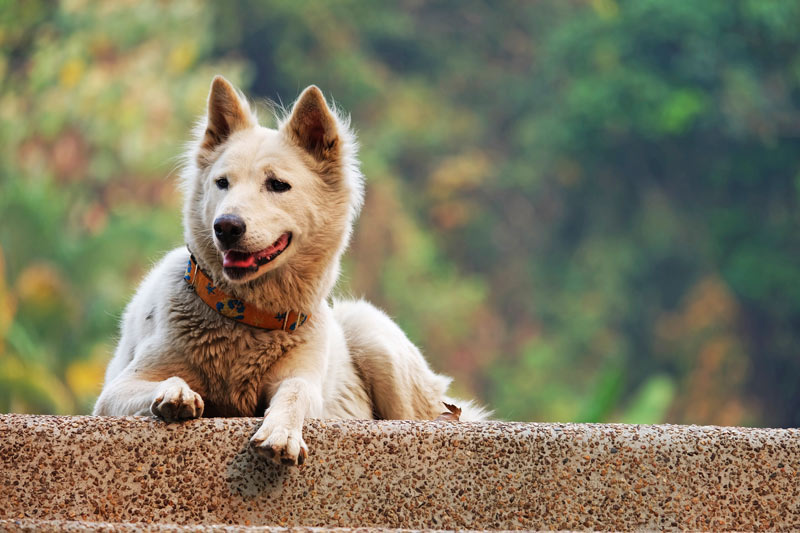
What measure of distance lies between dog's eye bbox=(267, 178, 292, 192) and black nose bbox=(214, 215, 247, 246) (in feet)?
0.85

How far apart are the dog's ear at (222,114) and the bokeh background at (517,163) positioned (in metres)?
13.9

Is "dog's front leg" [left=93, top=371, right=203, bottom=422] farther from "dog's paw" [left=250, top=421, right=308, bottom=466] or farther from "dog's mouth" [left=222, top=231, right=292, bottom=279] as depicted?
"dog's mouth" [left=222, top=231, right=292, bottom=279]

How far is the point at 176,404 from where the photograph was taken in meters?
2.32

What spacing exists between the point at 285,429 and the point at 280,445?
7 cm

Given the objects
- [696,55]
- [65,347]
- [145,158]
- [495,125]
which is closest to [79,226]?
[145,158]

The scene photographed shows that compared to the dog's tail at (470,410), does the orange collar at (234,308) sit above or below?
above

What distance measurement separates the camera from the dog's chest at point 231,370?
9.29 ft

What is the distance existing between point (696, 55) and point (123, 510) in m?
20.0

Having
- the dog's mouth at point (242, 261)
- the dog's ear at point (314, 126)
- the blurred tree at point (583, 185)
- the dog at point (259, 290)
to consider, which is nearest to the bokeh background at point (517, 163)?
the blurred tree at point (583, 185)

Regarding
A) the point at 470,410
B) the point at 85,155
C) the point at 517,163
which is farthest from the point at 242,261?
the point at 517,163

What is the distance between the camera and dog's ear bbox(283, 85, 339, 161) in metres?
3.12

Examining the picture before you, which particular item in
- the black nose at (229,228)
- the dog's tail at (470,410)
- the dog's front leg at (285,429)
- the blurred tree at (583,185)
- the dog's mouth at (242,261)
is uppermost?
the black nose at (229,228)

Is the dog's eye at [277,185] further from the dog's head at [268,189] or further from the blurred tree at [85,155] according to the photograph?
the blurred tree at [85,155]

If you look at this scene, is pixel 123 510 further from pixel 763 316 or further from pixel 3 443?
pixel 763 316
